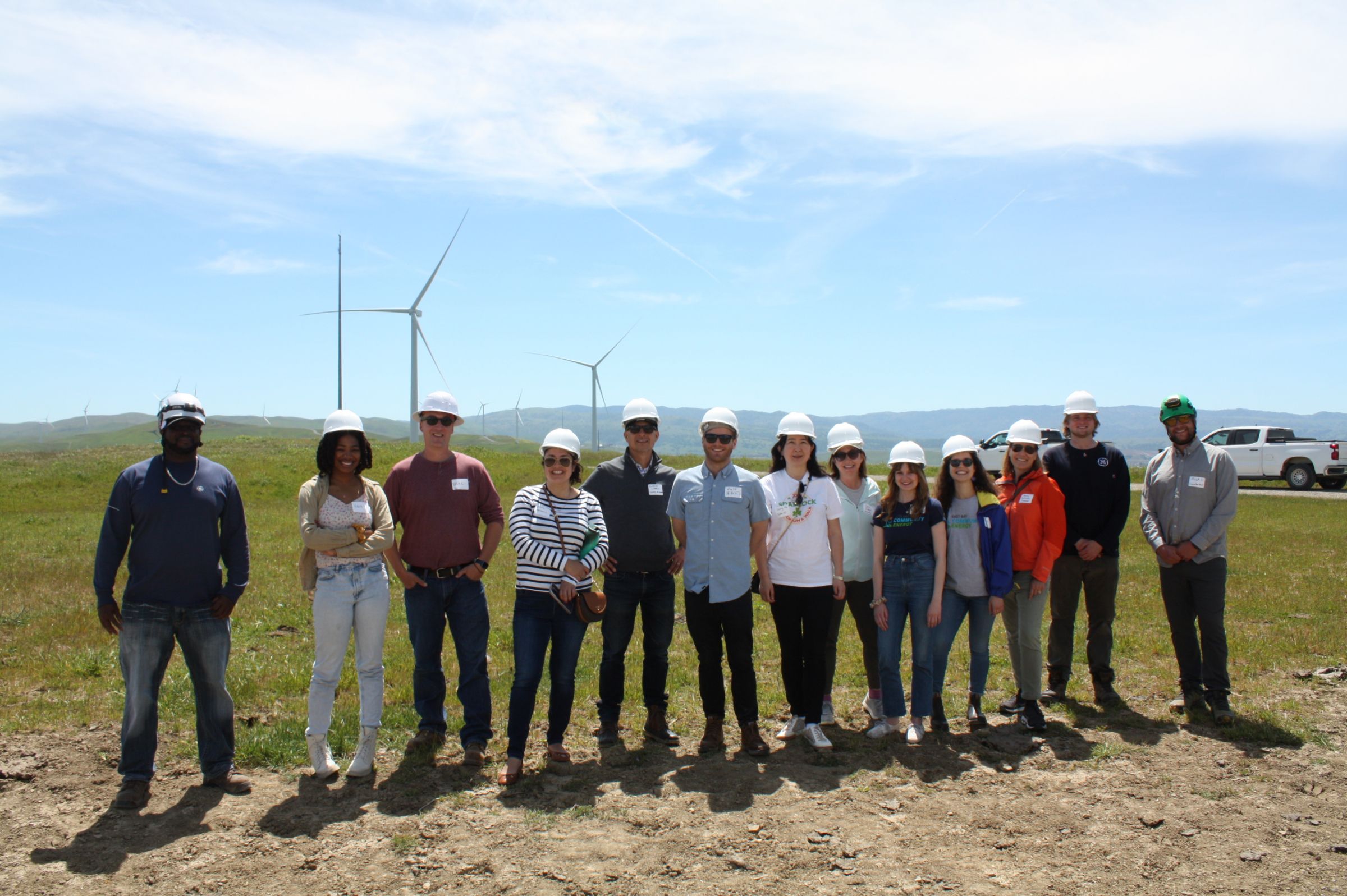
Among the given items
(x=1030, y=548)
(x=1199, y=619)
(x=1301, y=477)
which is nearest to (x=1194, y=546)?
(x=1199, y=619)

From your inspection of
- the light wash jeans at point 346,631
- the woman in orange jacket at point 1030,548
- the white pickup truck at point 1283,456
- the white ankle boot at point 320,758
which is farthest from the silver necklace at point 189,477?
the white pickup truck at point 1283,456

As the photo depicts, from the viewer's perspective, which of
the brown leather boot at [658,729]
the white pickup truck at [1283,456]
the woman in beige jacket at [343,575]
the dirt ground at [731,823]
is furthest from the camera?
the white pickup truck at [1283,456]

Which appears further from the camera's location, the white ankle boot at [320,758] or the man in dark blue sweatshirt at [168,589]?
the white ankle boot at [320,758]

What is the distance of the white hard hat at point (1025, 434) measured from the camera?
6.38m

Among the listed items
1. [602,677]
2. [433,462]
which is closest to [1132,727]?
[602,677]

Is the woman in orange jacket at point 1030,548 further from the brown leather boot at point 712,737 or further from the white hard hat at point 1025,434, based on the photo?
the brown leather boot at point 712,737

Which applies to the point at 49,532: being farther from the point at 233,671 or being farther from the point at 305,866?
the point at 305,866

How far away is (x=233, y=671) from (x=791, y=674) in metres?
5.02

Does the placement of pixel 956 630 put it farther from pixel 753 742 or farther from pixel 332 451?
pixel 332 451

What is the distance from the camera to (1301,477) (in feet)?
90.2

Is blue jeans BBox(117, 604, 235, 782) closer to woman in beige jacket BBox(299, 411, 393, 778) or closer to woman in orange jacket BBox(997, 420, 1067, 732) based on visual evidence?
woman in beige jacket BBox(299, 411, 393, 778)

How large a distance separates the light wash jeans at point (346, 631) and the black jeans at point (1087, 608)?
191 inches

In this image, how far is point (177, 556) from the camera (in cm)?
499

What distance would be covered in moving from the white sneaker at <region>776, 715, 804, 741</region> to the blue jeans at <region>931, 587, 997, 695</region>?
37.6 inches
